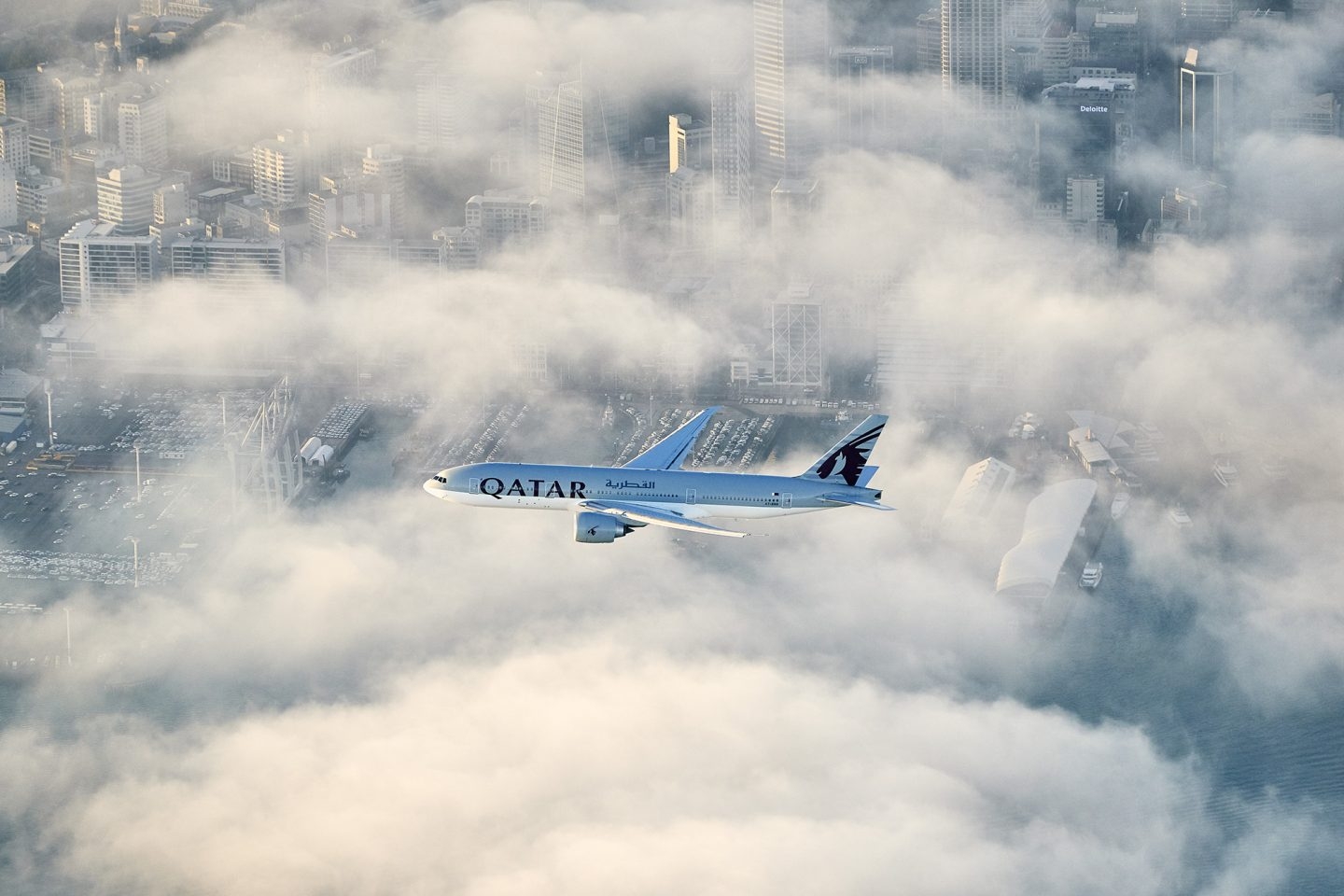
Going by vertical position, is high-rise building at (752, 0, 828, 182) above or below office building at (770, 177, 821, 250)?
above

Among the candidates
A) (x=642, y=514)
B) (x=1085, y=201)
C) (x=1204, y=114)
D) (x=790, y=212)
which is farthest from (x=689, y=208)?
(x=642, y=514)

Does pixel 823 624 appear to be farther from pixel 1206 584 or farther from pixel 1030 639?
pixel 1206 584

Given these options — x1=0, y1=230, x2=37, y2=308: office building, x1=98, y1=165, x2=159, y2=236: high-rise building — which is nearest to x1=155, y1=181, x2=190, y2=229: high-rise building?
x1=98, y1=165, x2=159, y2=236: high-rise building

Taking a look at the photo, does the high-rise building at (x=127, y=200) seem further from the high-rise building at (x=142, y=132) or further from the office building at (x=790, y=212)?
the office building at (x=790, y=212)

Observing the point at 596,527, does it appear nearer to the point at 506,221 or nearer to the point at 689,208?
the point at 506,221

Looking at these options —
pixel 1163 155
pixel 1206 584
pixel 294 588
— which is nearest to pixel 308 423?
pixel 294 588

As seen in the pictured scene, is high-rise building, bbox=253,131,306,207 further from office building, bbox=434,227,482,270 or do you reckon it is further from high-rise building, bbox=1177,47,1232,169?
high-rise building, bbox=1177,47,1232,169

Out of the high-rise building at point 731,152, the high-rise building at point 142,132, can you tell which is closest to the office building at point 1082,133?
the high-rise building at point 731,152
